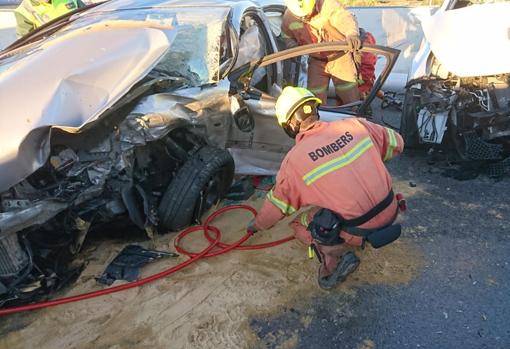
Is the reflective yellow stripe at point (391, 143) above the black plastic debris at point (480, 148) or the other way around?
above

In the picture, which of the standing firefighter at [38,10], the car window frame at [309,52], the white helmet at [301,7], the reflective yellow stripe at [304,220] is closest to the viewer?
the reflective yellow stripe at [304,220]

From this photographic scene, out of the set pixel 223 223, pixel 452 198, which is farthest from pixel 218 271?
pixel 452 198

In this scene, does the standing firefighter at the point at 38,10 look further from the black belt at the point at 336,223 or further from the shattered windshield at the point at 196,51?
the black belt at the point at 336,223

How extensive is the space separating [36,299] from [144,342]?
0.78m

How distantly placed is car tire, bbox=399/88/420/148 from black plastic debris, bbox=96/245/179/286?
7.92 ft

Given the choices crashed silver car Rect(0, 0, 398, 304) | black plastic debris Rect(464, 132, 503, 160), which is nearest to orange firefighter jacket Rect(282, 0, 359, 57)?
crashed silver car Rect(0, 0, 398, 304)

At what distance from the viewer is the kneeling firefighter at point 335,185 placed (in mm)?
2383

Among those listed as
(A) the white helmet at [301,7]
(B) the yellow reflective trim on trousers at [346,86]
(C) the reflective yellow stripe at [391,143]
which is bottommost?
(B) the yellow reflective trim on trousers at [346,86]

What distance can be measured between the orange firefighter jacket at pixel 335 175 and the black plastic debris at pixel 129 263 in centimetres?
88

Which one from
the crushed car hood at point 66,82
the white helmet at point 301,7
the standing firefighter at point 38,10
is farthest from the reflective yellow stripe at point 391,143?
the standing firefighter at point 38,10

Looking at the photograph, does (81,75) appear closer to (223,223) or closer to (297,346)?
(223,223)

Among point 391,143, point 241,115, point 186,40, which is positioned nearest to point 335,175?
point 391,143

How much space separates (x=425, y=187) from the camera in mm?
3736

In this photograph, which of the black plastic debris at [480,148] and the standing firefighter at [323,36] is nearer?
the black plastic debris at [480,148]
